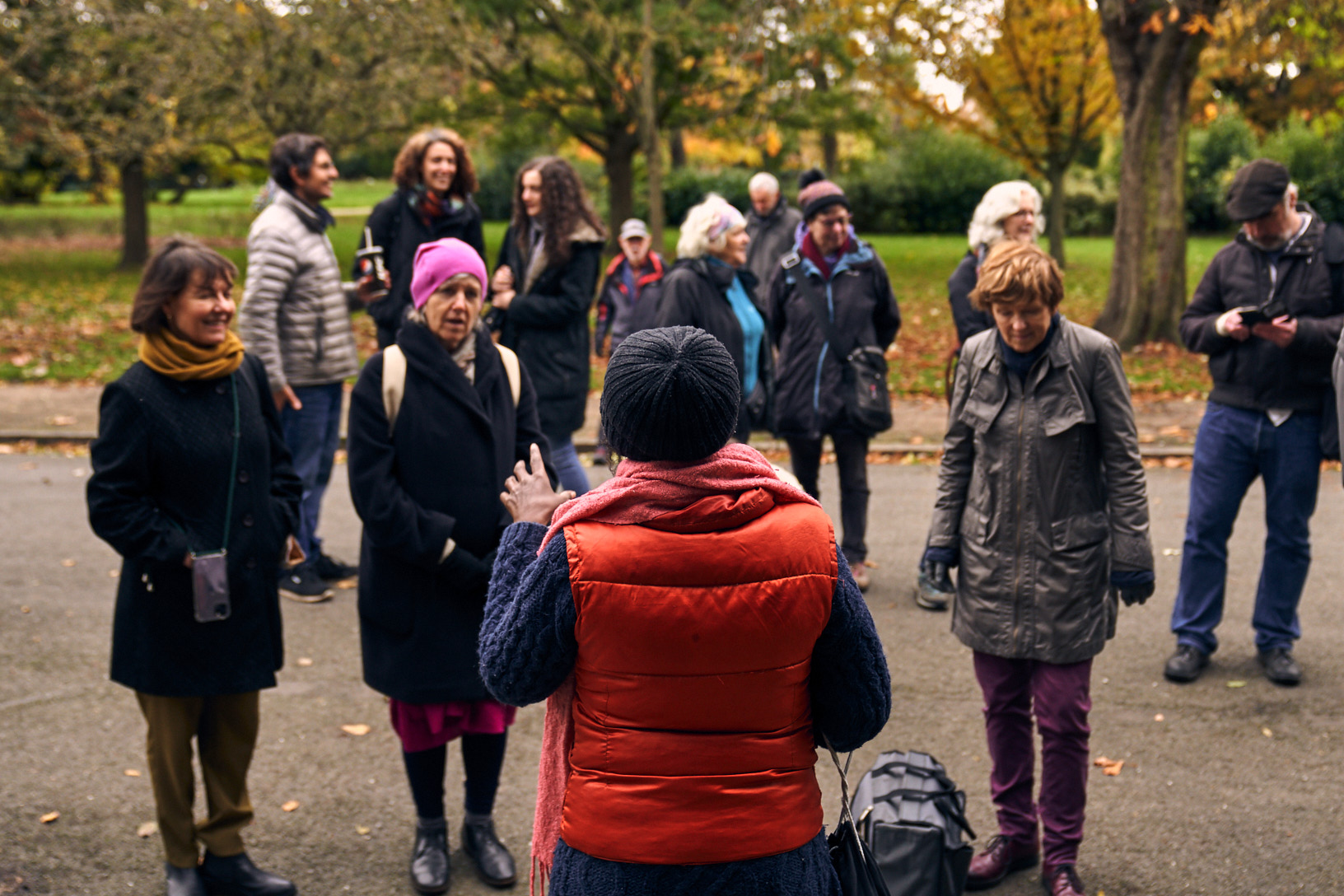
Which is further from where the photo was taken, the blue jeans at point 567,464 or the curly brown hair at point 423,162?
the blue jeans at point 567,464

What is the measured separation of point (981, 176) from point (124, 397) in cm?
3220

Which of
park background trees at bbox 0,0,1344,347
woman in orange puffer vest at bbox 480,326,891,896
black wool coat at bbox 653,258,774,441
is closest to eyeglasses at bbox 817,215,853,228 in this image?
black wool coat at bbox 653,258,774,441

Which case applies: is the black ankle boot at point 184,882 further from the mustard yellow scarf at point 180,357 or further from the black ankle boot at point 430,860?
the mustard yellow scarf at point 180,357

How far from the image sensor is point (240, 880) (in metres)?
3.89

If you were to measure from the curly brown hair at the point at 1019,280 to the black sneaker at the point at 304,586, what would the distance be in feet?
13.9

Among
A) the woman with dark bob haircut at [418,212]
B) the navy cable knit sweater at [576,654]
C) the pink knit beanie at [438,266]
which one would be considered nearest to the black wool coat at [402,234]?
the woman with dark bob haircut at [418,212]

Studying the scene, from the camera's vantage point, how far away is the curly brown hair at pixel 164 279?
3697 millimetres

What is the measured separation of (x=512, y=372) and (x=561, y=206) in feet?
8.28

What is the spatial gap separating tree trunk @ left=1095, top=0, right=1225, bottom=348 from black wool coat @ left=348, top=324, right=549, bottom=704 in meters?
11.7

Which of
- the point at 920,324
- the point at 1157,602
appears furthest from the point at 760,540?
the point at 920,324

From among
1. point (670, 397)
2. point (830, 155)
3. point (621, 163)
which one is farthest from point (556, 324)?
point (830, 155)

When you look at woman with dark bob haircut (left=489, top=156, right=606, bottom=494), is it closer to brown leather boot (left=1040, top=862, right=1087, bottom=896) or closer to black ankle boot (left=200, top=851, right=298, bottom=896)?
Answer: black ankle boot (left=200, top=851, right=298, bottom=896)

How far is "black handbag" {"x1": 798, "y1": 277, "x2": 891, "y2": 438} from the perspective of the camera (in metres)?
6.55

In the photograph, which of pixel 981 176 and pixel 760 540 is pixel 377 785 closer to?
pixel 760 540
